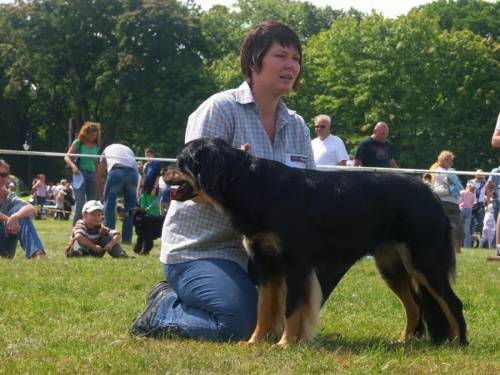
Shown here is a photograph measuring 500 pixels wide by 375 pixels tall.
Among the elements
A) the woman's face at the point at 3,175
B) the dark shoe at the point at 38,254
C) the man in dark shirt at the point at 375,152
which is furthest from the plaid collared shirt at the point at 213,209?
the man in dark shirt at the point at 375,152

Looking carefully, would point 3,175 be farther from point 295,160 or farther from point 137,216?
point 295,160

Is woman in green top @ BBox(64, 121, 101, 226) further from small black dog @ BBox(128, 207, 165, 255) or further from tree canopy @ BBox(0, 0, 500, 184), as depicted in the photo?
tree canopy @ BBox(0, 0, 500, 184)

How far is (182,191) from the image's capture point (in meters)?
4.67

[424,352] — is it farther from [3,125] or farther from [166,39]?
[3,125]

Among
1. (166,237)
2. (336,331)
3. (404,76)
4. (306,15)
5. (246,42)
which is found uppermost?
(306,15)

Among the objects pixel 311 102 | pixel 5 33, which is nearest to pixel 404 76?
pixel 311 102

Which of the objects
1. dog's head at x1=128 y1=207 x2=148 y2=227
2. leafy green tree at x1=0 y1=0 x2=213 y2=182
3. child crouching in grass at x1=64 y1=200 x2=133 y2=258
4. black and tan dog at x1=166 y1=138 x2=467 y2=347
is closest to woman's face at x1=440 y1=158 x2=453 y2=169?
dog's head at x1=128 y1=207 x2=148 y2=227

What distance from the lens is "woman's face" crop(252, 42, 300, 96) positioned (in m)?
5.18

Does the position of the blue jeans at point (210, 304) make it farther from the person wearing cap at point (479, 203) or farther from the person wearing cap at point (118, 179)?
the person wearing cap at point (479, 203)

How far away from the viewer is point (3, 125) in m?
53.0

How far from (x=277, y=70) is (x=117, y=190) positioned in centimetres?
816

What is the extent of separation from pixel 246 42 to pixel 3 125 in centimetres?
5050

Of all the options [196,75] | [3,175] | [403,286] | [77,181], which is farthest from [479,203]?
[196,75]

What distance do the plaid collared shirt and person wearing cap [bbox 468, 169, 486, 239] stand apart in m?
15.9
